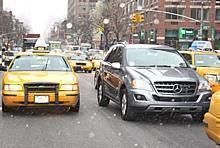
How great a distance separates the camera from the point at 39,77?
10078 millimetres

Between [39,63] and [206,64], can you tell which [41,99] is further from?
[206,64]

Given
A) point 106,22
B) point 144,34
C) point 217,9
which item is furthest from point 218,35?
point 106,22

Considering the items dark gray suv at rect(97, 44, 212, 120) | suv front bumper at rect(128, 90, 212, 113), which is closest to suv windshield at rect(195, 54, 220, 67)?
dark gray suv at rect(97, 44, 212, 120)

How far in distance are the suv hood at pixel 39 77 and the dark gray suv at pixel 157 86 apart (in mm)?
1088

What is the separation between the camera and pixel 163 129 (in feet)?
28.9

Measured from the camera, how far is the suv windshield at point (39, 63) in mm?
11047

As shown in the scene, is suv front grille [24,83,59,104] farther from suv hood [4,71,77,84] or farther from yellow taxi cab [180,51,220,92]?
yellow taxi cab [180,51,220,92]

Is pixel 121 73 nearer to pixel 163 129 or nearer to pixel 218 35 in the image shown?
pixel 163 129

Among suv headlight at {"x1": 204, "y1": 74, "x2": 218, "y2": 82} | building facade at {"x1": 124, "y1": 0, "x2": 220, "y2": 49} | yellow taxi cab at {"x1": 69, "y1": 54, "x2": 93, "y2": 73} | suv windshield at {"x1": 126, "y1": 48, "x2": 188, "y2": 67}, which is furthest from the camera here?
building facade at {"x1": 124, "y1": 0, "x2": 220, "y2": 49}

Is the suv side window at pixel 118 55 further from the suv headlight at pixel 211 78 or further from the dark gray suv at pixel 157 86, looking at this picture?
the suv headlight at pixel 211 78

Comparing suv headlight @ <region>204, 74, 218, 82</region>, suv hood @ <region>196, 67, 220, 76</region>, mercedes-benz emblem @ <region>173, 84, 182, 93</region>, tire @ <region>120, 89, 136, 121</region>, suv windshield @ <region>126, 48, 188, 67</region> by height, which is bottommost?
tire @ <region>120, 89, 136, 121</region>

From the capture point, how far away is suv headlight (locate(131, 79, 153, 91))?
9.21 meters

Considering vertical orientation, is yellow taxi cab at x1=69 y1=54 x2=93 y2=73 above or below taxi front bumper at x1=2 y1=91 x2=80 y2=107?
below

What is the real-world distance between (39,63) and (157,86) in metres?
3.43
